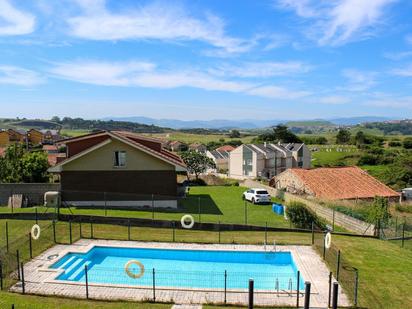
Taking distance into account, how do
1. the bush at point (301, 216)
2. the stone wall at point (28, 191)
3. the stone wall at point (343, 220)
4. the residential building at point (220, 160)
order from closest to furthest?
the stone wall at point (343, 220), the bush at point (301, 216), the stone wall at point (28, 191), the residential building at point (220, 160)

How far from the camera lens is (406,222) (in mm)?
25609

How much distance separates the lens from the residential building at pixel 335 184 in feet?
129

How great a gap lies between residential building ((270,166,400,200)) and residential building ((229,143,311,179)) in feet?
84.7

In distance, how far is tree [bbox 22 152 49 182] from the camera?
35.5 meters

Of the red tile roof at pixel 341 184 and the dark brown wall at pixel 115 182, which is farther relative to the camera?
the red tile roof at pixel 341 184

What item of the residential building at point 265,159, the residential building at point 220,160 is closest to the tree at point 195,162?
the residential building at point 265,159

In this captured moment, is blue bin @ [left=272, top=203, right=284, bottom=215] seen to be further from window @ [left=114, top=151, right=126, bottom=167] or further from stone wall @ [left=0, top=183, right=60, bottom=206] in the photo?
stone wall @ [left=0, top=183, right=60, bottom=206]

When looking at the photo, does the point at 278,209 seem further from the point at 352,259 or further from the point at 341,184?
the point at 341,184

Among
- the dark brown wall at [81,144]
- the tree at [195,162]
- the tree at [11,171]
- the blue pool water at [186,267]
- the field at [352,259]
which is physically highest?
the dark brown wall at [81,144]

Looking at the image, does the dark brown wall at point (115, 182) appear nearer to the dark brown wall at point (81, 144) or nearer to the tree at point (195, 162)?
the dark brown wall at point (81, 144)

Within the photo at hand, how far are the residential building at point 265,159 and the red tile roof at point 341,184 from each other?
27031mm

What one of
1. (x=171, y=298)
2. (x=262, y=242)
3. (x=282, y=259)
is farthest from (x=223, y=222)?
(x=171, y=298)

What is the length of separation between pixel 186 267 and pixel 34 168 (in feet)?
71.5

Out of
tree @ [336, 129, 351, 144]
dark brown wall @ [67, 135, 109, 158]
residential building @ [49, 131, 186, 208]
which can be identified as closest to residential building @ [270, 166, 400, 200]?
residential building @ [49, 131, 186, 208]
